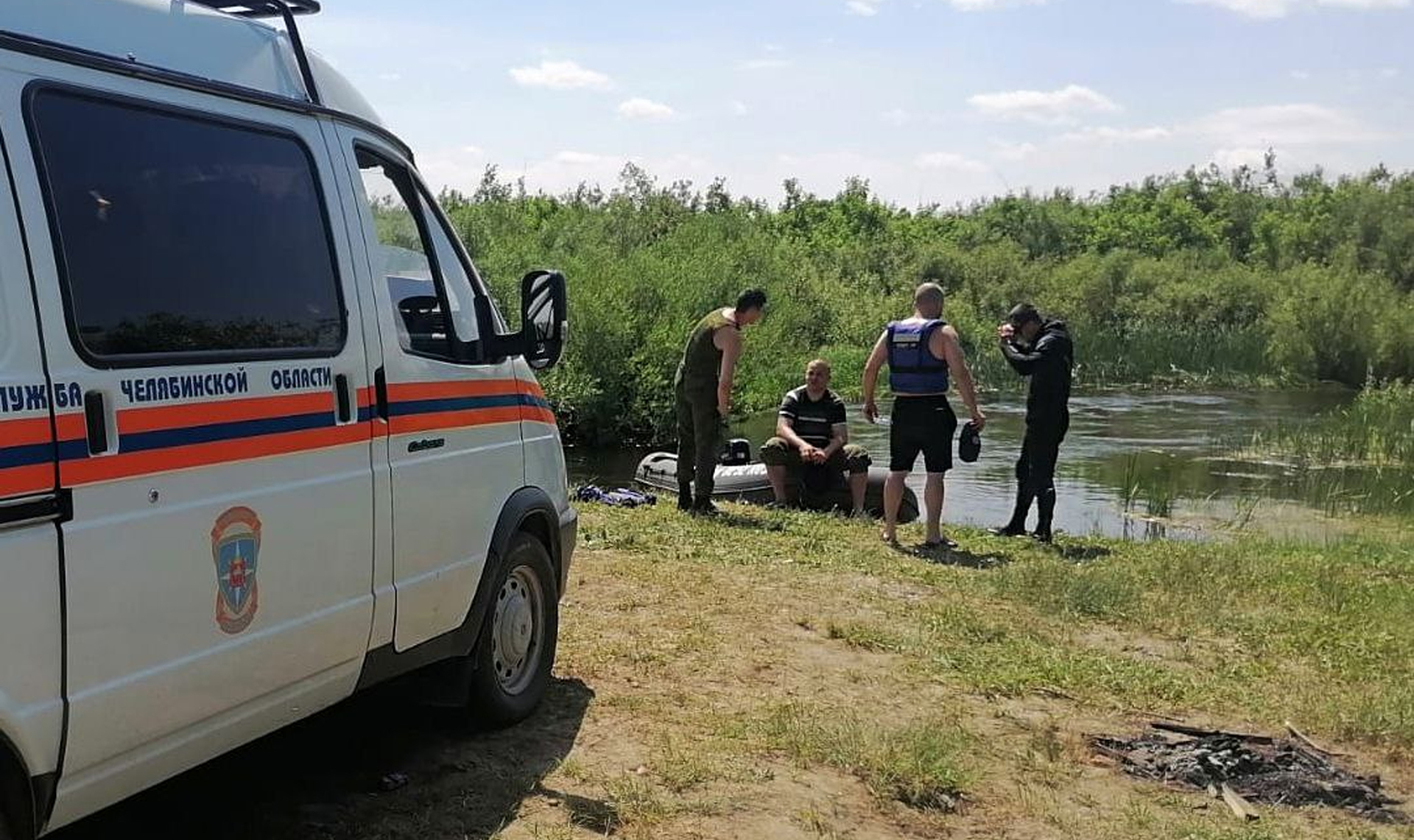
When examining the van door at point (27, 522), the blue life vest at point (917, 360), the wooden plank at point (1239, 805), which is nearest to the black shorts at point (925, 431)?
the blue life vest at point (917, 360)

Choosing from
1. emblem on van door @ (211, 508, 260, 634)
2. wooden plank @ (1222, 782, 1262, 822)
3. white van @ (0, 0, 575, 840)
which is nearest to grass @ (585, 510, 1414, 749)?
wooden plank @ (1222, 782, 1262, 822)

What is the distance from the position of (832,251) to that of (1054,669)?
50812 mm

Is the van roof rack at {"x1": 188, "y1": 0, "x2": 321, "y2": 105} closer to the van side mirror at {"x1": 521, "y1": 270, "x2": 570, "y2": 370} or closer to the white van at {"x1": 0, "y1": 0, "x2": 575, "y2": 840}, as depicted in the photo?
the white van at {"x1": 0, "y1": 0, "x2": 575, "y2": 840}

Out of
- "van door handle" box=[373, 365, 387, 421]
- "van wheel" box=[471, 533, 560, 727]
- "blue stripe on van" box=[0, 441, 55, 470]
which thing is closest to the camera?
"blue stripe on van" box=[0, 441, 55, 470]

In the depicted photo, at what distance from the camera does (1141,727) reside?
5.91m

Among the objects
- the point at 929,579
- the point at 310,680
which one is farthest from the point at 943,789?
the point at 929,579

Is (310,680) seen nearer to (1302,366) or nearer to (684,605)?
(684,605)

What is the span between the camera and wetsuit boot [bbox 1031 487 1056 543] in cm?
1122

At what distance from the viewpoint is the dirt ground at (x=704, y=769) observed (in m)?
4.53

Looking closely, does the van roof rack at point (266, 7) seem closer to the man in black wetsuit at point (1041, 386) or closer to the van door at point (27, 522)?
the van door at point (27, 522)

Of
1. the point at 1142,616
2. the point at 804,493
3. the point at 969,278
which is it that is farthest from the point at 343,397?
the point at 969,278

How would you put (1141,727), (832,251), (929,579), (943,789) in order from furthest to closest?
(832,251)
(929,579)
(1141,727)
(943,789)

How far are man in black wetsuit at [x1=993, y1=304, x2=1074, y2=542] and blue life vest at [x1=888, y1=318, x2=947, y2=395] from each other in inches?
49.8

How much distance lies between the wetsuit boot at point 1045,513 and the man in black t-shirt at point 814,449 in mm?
1685
